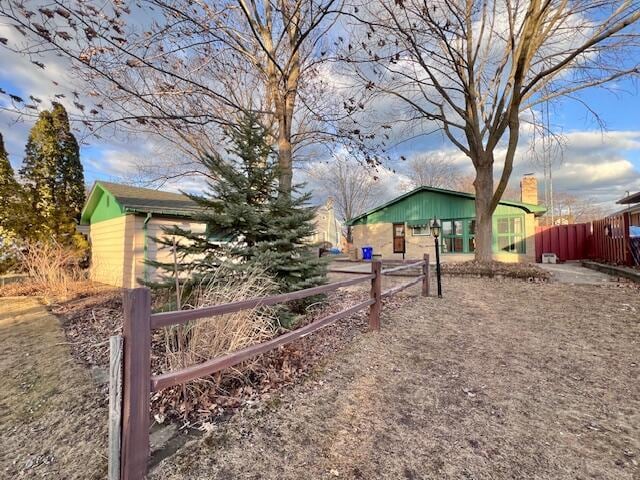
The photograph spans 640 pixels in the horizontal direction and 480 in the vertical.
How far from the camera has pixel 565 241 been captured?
15.7 metres

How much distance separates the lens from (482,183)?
11.6 metres

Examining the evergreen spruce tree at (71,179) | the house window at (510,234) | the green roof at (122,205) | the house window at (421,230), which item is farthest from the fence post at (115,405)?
the house window at (510,234)

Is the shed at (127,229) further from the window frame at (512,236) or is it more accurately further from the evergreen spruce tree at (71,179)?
the window frame at (512,236)

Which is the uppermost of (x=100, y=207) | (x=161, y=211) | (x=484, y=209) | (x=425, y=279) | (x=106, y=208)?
(x=100, y=207)

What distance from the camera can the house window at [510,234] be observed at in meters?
15.5

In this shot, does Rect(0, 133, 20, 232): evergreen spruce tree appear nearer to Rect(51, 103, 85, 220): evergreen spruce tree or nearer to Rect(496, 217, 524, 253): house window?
Rect(51, 103, 85, 220): evergreen spruce tree

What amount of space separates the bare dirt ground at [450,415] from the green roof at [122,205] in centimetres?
725

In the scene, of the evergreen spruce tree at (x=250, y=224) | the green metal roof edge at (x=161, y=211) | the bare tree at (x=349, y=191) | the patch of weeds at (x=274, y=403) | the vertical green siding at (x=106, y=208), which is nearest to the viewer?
the patch of weeds at (x=274, y=403)

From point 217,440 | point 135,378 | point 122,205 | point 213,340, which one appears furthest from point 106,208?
point 135,378

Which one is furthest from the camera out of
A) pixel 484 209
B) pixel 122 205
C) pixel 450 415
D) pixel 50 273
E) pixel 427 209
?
pixel 427 209

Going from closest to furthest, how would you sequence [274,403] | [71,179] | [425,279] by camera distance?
[274,403]
[425,279]
[71,179]

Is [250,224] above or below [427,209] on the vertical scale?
below

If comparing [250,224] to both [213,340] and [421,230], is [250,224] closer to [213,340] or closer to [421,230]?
[213,340]

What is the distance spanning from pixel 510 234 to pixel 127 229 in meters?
16.8
